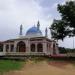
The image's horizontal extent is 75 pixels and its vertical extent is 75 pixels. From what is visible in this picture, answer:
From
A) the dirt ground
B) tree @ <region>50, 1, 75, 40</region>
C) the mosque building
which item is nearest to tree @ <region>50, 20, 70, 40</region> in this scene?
tree @ <region>50, 1, 75, 40</region>

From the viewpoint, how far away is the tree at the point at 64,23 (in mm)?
39375

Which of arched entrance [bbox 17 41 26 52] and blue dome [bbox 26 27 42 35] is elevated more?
blue dome [bbox 26 27 42 35]

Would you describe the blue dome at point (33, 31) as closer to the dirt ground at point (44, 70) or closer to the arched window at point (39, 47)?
the arched window at point (39, 47)

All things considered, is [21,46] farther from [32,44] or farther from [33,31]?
[33,31]

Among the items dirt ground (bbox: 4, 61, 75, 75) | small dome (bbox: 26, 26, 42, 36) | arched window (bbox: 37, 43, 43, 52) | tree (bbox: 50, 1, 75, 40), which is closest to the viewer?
dirt ground (bbox: 4, 61, 75, 75)

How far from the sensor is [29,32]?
54.6m

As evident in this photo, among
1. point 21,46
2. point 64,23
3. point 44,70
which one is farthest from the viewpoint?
point 21,46

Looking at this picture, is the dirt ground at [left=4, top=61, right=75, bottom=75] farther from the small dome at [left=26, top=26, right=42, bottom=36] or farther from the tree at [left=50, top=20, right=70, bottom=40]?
the small dome at [left=26, top=26, right=42, bottom=36]

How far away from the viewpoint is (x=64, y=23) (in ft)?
134

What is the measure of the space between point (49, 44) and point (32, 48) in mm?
3635

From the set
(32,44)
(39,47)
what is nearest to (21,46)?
(32,44)

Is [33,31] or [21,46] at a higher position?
[33,31]

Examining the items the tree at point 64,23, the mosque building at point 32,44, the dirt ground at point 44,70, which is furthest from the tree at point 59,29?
the dirt ground at point 44,70

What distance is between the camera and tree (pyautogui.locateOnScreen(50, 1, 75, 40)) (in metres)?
39.4
